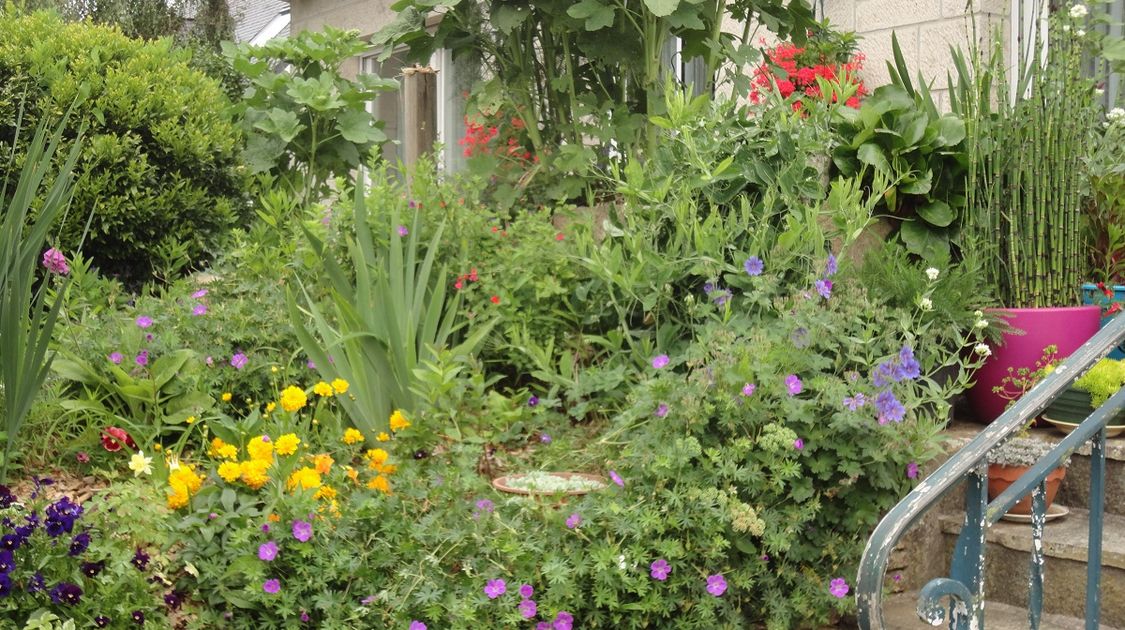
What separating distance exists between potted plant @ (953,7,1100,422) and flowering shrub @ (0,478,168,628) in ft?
8.57

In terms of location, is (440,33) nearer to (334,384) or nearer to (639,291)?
(639,291)

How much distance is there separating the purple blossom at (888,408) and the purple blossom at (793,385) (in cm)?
19

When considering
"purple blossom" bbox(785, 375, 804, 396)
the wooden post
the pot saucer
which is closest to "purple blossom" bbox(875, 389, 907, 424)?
"purple blossom" bbox(785, 375, 804, 396)

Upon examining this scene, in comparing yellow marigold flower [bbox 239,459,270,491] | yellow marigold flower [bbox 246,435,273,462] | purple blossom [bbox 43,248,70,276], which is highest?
purple blossom [bbox 43,248,70,276]

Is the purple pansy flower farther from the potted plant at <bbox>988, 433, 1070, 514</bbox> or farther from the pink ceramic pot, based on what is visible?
the pink ceramic pot

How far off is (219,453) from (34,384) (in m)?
0.46

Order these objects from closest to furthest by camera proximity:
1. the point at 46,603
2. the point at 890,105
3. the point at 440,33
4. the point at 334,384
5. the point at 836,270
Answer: the point at 46,603 < the point at 334,384 < the point at 836,270 < the point at 890,105 < the point at 440,33

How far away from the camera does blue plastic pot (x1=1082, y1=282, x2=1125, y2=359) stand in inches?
145

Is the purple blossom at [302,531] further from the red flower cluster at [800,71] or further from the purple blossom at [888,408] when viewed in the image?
the red flower cluster at [800,71]

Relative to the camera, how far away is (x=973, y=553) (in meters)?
1.81

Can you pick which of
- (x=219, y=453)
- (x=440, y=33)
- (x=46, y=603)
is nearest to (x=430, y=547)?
(x=219, y=453)

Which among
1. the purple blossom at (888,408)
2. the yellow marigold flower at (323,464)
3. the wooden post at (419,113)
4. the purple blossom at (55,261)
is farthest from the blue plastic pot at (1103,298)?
the wooden post at (419,113)

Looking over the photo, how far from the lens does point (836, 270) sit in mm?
3115

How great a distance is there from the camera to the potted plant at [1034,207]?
11.7 ft
